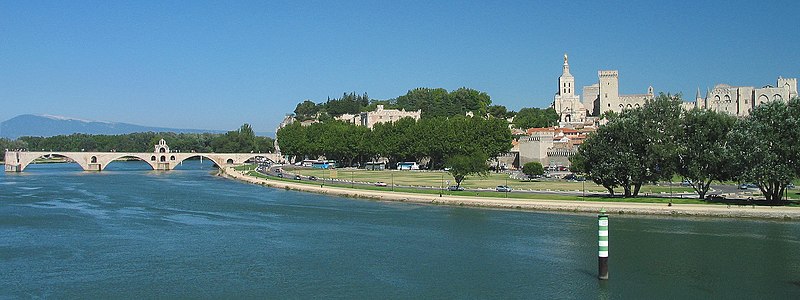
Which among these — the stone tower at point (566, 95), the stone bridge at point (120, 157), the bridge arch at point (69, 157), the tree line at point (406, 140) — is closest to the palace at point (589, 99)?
the stone tower at point (566, 95)

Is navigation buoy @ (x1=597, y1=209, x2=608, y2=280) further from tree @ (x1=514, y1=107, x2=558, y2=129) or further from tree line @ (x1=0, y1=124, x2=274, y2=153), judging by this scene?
tree line @ (x1=0, y1=124, x2=274, y2=153)

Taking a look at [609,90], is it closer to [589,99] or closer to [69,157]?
[589,99]

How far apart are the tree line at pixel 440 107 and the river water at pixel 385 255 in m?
75.7

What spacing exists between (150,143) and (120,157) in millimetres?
42084

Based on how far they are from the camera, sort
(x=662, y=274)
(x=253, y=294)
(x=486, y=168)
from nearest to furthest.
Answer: (x=253, y=294) → (x=662, y=274) → (x=486, y=168)

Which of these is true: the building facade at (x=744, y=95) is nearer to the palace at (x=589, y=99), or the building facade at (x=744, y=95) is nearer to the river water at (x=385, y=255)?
the palace at (x=589, y=99)

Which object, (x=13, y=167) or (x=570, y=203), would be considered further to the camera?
(x=13, y=167)

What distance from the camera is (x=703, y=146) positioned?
33594 millimetres

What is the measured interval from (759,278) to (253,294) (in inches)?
463

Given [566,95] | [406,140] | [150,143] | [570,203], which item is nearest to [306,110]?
[150,143]

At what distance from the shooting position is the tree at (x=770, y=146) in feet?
98.4

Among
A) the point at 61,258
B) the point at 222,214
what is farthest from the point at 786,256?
the point at 222,214

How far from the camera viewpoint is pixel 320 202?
4122 centimetres

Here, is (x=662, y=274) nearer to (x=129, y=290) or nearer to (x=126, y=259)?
(x=129, y=290)
